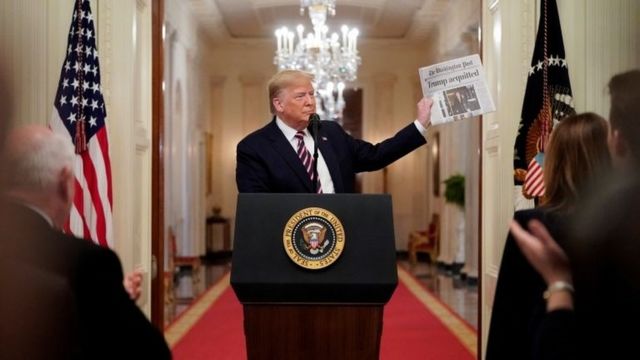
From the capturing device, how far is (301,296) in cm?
336

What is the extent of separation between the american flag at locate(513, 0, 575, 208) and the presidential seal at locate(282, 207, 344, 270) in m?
1.89

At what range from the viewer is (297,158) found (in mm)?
4086

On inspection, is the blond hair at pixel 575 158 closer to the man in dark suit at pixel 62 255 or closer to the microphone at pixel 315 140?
the man in dark suit at pixel 62 255

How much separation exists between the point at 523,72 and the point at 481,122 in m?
0.91

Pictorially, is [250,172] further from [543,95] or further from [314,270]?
[543,95]

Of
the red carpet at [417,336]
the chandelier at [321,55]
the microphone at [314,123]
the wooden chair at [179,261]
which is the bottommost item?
the red carpet at [417,336]

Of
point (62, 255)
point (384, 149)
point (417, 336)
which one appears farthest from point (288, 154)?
point (417, 336)

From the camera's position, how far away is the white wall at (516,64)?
197 inches

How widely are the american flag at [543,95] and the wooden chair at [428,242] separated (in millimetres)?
12115

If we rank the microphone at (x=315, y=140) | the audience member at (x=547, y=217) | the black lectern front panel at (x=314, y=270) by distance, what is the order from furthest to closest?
the microphone at (x=315, y=140) → the black lectern front panel at (x=314, y=270) → the audience member at (x=547, y=217)

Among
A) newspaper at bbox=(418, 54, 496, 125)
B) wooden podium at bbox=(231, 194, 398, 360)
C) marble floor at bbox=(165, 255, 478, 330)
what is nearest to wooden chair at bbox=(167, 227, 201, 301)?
marble floor at bbox=(165, 255, 478, 330)

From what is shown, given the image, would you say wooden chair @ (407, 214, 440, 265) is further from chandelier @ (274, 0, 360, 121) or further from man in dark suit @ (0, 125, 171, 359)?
man in dark suit @ (0, 125, 171, 359)

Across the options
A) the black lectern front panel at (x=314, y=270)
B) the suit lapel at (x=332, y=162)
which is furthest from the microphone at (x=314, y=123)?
the black lectern front panel at (x=314, y=270)

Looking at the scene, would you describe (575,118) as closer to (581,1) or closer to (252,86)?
(581,1)
